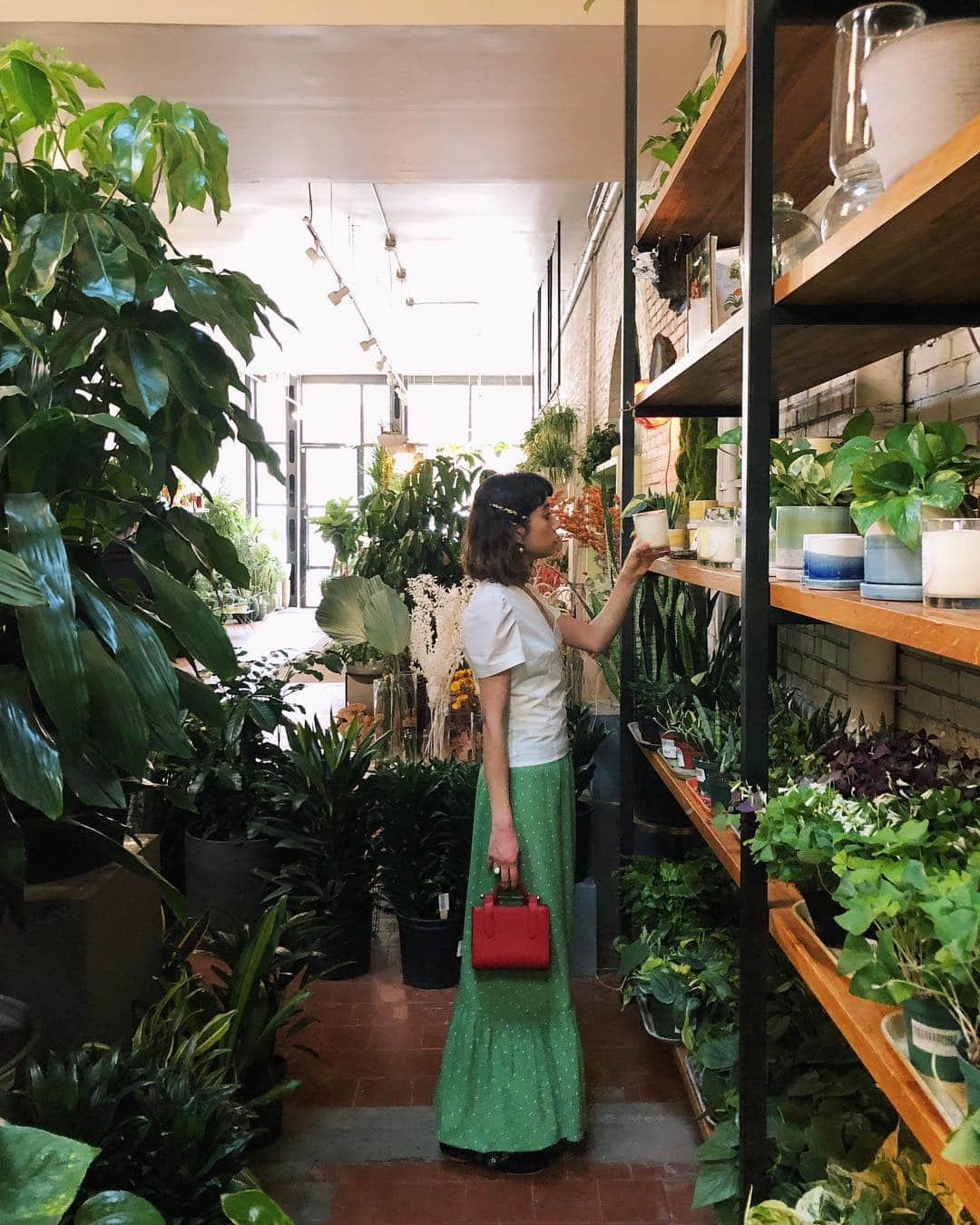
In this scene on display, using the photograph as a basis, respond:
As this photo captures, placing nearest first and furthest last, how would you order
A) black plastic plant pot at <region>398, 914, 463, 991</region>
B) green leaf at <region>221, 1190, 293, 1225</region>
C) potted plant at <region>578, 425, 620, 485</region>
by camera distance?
green leaf at <region>221, 1190, 293, 1225</region> < black plastic plant pot at <region>398, 914, 463, 991</region> < potted plant at <region>578, 425, 620, 485</region>

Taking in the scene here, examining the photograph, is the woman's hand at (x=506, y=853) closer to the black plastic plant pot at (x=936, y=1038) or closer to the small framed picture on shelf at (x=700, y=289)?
the small framed picture on shelf at (x=700, y=289)

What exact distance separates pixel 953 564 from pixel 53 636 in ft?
3.73

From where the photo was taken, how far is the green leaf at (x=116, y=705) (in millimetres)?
1428

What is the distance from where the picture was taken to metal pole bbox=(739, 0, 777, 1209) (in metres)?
1.46

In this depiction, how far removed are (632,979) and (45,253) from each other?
2.14 metres

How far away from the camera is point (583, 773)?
3.66 meters

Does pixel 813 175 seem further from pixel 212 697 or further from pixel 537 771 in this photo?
pixel 212 697

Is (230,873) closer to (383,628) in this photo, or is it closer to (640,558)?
(383,628)

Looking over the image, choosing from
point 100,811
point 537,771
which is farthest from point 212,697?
point 537,771

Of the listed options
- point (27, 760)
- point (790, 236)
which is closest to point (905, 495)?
point (790, 236)

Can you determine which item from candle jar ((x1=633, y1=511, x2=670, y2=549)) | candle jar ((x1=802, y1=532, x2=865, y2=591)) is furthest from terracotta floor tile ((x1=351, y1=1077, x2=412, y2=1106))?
candle jar ((x1=802, y1=532, x2=865, y2=591))

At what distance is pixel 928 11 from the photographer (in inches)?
58.2

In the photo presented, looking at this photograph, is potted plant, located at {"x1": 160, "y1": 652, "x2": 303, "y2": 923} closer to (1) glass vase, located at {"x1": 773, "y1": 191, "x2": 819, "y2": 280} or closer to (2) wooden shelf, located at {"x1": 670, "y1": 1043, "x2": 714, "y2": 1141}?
(2) wooden shelf, located at {"x1": 670, "y1": 1043, "x2": 714, "y2": 1141}

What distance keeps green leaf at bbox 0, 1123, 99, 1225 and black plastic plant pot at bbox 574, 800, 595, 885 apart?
2.50m
